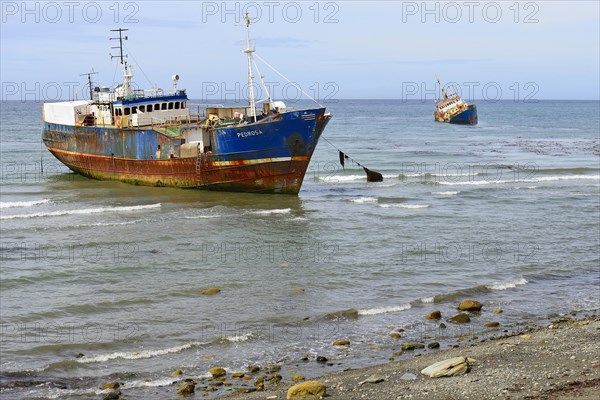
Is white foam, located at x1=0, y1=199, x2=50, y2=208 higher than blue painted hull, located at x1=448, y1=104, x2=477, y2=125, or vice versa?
blue painted hull, located at x1=448, y1=104, x2=477, y2=125

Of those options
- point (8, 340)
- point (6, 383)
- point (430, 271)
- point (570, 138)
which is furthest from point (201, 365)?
point (570, 138)

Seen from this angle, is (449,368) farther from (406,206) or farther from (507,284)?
(406,206)

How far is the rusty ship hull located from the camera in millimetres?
40438

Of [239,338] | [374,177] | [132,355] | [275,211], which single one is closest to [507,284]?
[239,338]

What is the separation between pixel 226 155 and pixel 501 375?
29.3m

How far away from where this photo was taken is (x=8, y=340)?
62.5 feet

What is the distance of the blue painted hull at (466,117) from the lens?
116 meters

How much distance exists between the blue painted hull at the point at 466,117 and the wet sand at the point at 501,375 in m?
101

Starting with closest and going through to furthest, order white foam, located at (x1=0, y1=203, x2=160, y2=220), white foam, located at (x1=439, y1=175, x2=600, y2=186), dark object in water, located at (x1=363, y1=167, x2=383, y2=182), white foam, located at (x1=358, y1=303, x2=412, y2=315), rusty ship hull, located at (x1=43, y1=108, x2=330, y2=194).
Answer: white foam, located at (x1=358, y1=303, x2=412, y2=315) < white foam, located at (x1=0, y1=203, x2=160, y2=220) < rusty ship hull, located at (x1=43, y1=108, x2=330, y2=194) < dark object in water, located at (x1=363, y1=167, x2=383, y2=182) < white foam, located at (x1=439, y1=175, x2=600, y2=186)

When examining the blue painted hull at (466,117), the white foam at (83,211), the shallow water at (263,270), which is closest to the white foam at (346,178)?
the shallow water at (263,270)

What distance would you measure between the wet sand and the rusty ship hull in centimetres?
2440

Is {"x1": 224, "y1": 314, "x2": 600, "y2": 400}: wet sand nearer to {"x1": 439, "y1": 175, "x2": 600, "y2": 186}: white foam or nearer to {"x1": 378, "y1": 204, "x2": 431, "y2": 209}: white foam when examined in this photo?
{"x1": 378, "y1": 204, "x2": 431, "y2": 209}: white foam

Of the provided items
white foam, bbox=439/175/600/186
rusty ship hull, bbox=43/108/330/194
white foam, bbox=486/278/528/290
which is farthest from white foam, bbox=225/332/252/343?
white foam, bbox=439/175/600/186

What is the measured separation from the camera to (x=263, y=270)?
87.5 ft
